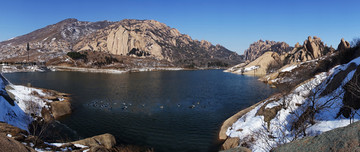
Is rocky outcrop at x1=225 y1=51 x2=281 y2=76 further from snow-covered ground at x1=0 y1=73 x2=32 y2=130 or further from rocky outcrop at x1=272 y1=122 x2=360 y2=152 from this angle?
rocky outcrop at x1=272 y1=122 x2=360 y2=152

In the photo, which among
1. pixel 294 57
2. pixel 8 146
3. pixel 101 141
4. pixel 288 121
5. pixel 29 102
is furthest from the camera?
pixel 294 57

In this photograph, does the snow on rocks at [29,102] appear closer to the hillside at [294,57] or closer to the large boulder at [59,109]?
the large boulder at [59,109]

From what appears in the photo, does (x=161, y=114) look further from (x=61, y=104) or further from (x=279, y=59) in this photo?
(x=279, y=59)

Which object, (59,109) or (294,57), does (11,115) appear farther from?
(294,57)

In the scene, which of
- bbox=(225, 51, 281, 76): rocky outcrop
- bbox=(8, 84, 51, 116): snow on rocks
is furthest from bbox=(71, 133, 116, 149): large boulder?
bbox=(225, 51, 281, 76): rocky outcrop

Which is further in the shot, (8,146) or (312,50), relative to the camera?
(312,50)

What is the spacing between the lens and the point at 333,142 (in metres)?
5.81

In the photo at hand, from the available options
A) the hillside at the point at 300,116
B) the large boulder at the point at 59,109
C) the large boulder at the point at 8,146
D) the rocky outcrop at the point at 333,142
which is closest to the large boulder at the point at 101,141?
the large boulder at the point at 8,146

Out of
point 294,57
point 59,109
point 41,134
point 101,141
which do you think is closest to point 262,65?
point 294,57

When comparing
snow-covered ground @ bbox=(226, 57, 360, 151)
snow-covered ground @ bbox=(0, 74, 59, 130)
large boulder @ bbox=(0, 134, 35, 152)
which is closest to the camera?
large boulder @ bbox=(0, 134, 35, 152)

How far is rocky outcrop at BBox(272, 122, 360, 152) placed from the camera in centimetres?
543

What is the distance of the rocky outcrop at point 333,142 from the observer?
5.43 meters

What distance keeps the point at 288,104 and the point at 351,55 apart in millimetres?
54448

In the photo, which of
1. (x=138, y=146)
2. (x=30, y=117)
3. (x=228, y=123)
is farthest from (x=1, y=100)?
(x=228, y=123)
